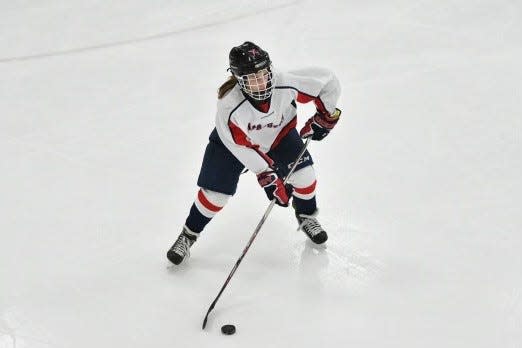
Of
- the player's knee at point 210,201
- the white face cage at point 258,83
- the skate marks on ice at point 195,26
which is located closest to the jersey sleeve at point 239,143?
the white face cage at point 258,83

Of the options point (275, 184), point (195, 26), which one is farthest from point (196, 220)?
point (195, 26)

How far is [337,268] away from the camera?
7.87 feet

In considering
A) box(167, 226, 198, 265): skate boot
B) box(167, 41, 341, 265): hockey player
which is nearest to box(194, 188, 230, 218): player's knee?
box(167, 41, 341, 265): hockey player

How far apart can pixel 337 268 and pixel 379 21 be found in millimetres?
2479

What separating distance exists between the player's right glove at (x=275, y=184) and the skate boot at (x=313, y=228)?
251 millimetres

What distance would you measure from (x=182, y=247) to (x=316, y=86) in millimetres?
785

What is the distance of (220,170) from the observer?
2.32 metres

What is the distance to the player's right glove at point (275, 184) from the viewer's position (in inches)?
86.3

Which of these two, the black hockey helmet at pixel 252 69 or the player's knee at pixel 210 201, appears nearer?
the black hockey helmet at pixel 252 69

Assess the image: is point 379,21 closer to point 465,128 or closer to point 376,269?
point 465,128

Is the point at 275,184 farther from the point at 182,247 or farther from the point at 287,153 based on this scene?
the point at 182,247

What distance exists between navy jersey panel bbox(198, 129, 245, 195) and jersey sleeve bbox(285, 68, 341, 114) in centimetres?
33

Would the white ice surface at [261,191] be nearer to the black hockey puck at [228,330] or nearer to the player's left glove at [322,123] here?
the black hockey puck at [228,330]

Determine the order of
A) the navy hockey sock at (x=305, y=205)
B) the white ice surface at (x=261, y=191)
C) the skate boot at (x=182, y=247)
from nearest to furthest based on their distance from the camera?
the white ice surface at (x=261, y=191) < the skate boot at (x=182, y=247) < the navy hockey sock at (x=305, y=205)
